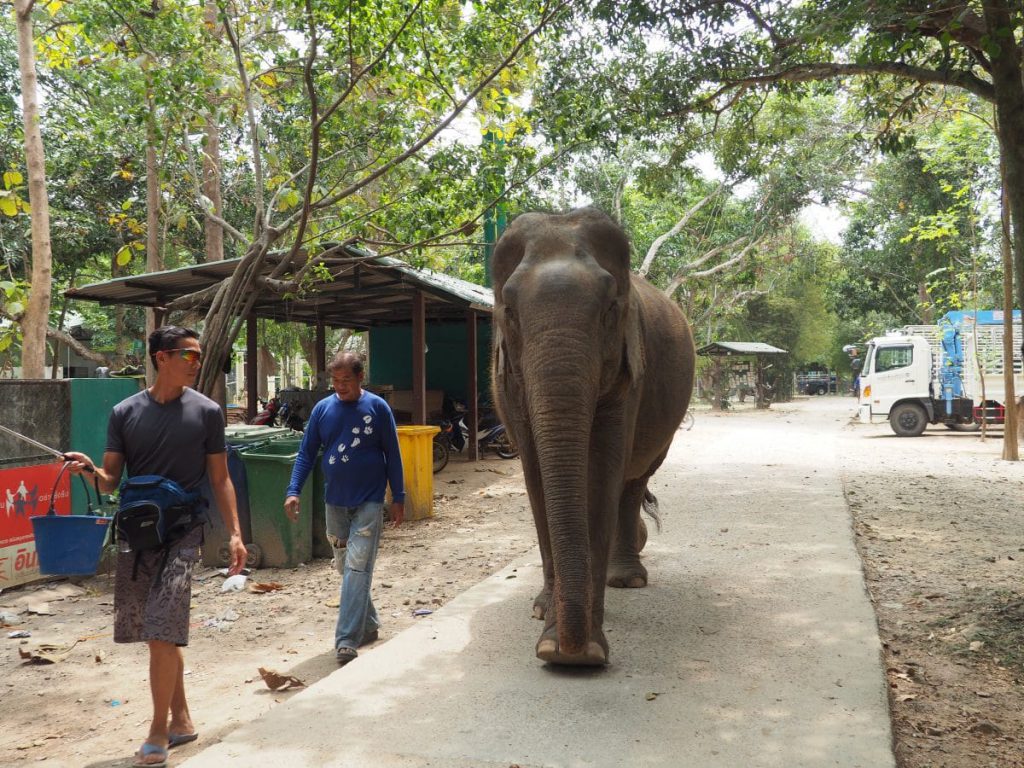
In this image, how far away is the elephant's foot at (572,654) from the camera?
3.79 meters

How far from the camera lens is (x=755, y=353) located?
31438 millimetres

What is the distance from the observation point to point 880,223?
27078 millimetres

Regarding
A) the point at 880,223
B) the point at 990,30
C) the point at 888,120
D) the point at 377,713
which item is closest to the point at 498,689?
the point at 377,713

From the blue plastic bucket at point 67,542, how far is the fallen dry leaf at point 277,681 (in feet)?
4.26

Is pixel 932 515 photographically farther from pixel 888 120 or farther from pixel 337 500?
pixel 337 500

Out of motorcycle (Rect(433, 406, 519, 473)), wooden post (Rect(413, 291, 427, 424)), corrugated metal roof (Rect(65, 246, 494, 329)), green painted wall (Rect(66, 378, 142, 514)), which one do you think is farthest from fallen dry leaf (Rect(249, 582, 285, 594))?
motorcycle (Rect(433, 406, 519, 473))

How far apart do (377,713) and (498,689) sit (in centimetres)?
58

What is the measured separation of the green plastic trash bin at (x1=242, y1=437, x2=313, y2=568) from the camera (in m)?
7.12

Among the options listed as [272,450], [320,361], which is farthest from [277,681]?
[320,361]

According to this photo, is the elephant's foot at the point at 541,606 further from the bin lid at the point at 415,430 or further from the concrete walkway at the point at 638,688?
the bin lid at the point at 415,430

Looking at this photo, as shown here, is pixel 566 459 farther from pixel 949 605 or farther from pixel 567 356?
pixel 949 605

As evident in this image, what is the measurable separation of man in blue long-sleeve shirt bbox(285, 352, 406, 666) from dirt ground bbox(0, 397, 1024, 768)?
37 cm

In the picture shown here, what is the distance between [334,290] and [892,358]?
1390cm

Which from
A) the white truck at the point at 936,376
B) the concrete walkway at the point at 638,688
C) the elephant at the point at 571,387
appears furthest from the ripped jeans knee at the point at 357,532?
the white truck at the point at 936,376
